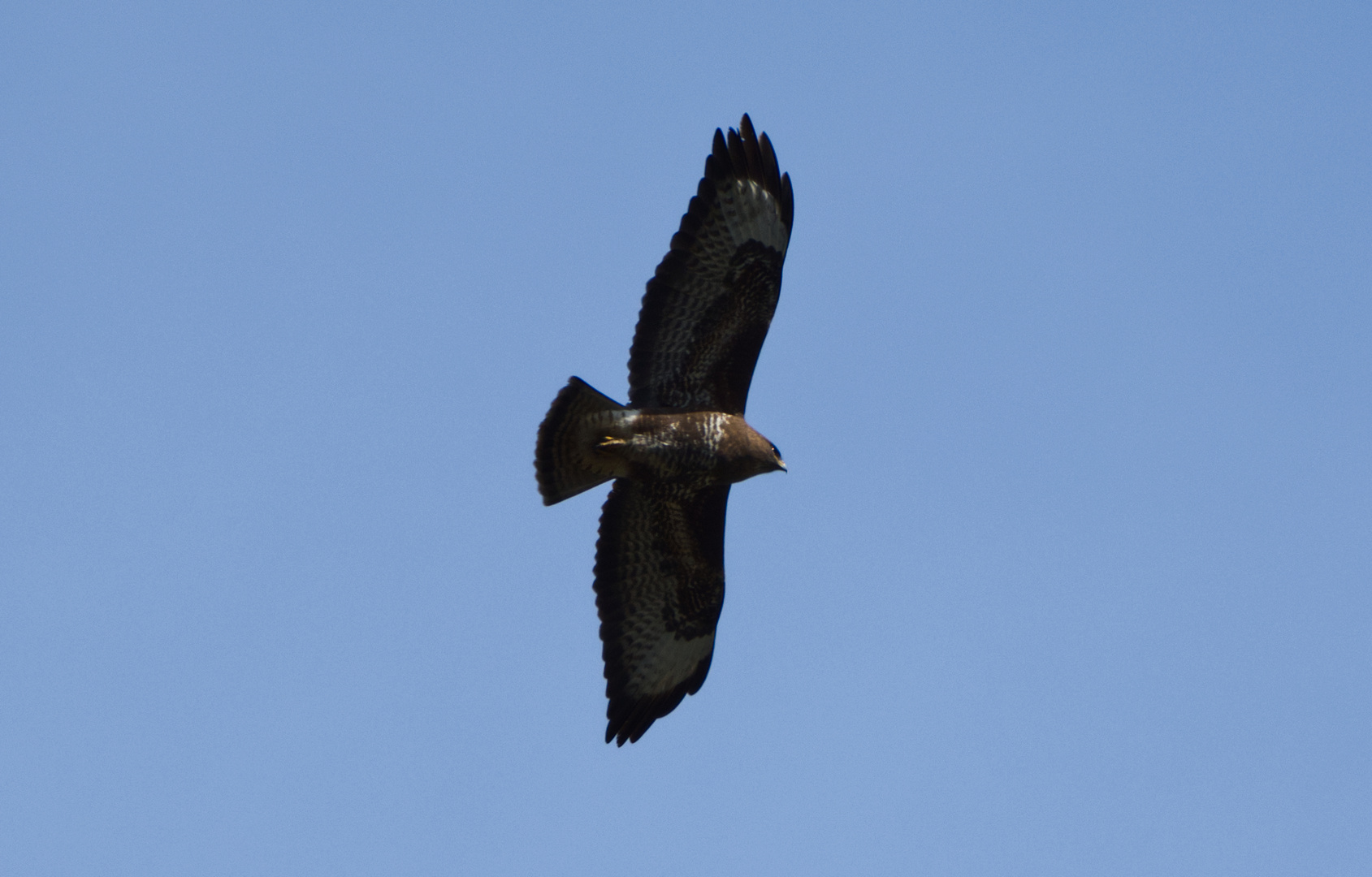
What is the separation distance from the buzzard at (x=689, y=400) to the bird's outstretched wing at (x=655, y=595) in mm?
11

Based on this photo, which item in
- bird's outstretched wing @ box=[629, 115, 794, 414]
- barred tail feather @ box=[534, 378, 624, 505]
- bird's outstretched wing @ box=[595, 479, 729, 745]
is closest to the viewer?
barred tail feather @ box=[534, 378, 624, 505]

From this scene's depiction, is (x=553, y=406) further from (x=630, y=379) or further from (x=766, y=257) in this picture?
(x=766, y=257)

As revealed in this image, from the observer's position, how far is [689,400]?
10.5 metres

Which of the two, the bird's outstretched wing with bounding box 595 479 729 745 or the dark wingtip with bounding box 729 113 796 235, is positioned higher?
the dark wingtip with bounding box 729 113 796 235

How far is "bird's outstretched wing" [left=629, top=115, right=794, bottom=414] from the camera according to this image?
1040 centimetres

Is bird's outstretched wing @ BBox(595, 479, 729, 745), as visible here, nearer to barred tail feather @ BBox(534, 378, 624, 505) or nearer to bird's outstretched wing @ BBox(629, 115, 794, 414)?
barred tail feather @ BBox(534, 378, 624, 505)

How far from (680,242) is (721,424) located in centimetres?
110

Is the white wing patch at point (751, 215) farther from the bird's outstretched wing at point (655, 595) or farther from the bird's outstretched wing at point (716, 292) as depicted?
the bird's outstretched wing at point (655, 595)

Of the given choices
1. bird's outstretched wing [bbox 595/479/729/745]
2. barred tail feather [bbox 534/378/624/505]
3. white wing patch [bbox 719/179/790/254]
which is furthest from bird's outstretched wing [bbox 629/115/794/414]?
bird's outstretched wing [bbox 595/479/729/745]

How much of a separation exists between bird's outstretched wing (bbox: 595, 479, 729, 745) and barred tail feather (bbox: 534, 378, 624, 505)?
1.69ft

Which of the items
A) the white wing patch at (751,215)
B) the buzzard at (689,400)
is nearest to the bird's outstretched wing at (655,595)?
the buzzard at (689,400)

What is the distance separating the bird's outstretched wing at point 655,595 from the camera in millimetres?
10836

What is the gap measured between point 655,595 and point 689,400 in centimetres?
136

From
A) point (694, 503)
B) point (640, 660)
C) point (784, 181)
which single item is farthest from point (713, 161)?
point (640, 660)
